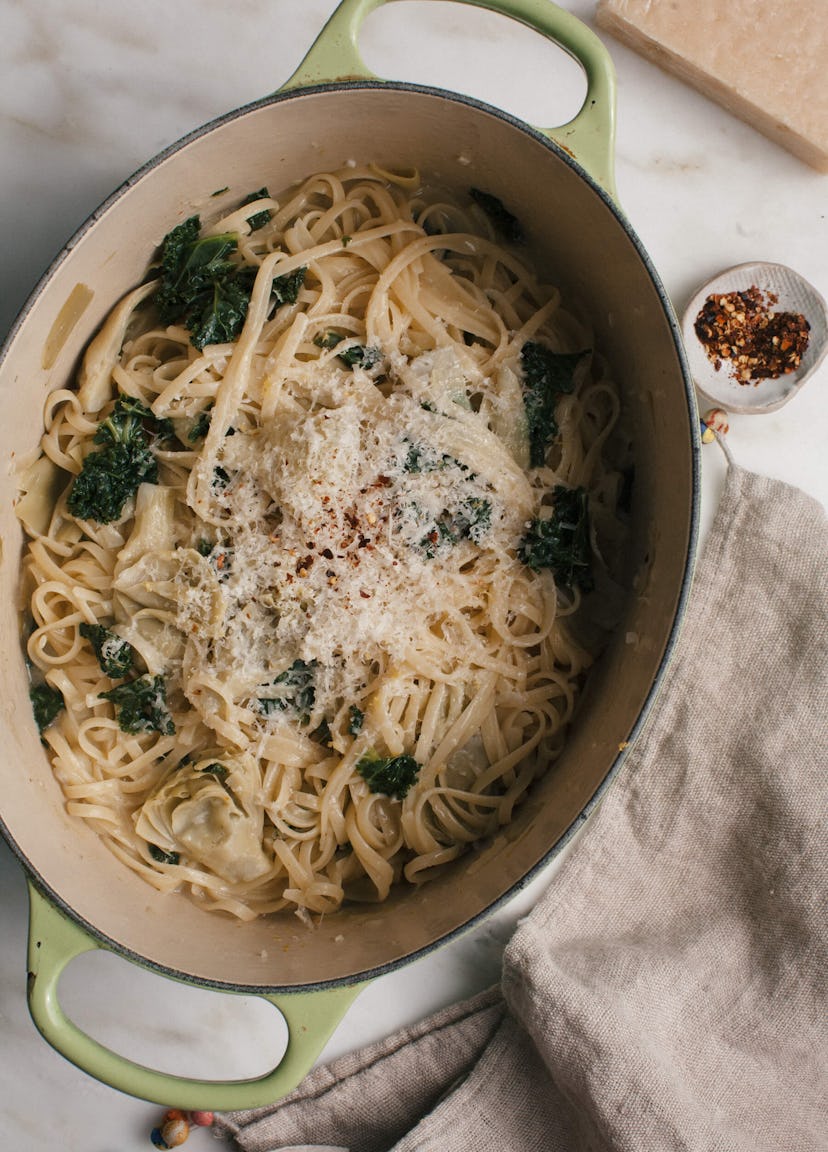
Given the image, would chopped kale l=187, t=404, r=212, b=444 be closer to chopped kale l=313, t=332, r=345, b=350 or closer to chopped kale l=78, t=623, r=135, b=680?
chopped kale l=313, t=332, r=345, b=350

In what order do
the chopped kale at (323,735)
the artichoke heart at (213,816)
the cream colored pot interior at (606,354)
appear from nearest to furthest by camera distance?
the cream colored pot interior at (606,354)
the artichoke heart at (213,816)
the chopped kale at (323,735)

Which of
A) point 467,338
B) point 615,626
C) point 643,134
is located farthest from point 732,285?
point 615,626

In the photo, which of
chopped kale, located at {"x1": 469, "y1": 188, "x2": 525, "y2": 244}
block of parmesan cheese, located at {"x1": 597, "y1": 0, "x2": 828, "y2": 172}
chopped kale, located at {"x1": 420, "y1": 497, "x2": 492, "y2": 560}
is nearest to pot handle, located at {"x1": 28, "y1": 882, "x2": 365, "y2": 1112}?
chopped kale, located at {"x1": 420, "y1": 497, "x2": 492, "y2": 560}

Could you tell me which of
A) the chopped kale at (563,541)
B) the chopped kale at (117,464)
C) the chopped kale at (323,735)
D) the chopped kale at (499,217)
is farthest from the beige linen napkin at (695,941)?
the chopped kale at (117,464)

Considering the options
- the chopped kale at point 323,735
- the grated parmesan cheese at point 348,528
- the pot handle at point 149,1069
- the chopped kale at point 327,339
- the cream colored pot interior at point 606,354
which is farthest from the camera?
the chopped kale at point 327,339

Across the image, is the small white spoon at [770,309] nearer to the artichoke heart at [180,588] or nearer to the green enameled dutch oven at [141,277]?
the green enameled dutch oven at [141,277]

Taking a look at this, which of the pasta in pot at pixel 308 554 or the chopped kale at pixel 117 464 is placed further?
the chopped kale at pixel 117 464
